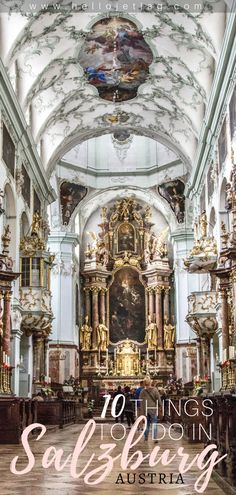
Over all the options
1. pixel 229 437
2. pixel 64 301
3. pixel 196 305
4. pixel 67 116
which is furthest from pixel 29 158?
pixel 229 437

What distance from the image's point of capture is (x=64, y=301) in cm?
3669

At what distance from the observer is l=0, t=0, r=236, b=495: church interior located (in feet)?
65.3

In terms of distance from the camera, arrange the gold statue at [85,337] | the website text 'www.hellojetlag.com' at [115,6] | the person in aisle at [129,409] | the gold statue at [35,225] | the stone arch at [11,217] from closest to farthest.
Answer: the website text 'www.hellojetlag.com' at [115,6] < the person in aisle at [129,409] < the stone arch at [11,217] < the gold statue at [35,225] < the gold statue at [85,337]

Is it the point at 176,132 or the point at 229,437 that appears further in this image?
the point at 176,132

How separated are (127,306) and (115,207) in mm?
5775

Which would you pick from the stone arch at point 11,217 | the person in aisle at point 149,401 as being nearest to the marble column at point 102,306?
the stone arch at point 11,217

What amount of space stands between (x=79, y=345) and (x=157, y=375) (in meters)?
4.61

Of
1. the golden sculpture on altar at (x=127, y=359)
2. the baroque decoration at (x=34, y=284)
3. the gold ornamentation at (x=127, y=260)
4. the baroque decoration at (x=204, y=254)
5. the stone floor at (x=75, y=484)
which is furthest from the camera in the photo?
the gold ornamentation at (x=127, y=260)

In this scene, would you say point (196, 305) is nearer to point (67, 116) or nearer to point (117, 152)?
point (67, 116)

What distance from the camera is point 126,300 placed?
40.8 meters

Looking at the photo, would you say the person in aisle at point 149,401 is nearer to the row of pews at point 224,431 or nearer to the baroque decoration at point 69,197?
the row of pews at point 224,431

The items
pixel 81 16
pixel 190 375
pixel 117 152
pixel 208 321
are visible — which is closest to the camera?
pixel 81 16

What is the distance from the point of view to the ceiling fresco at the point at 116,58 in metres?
23.1

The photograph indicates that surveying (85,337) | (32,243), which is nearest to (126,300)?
(85,337)
